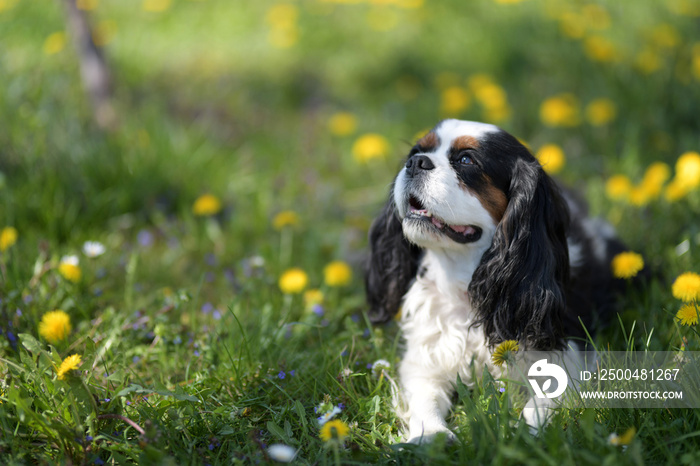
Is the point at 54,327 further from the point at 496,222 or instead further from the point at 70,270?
the point at 496,222

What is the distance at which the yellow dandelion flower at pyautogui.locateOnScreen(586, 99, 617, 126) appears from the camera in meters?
3.71

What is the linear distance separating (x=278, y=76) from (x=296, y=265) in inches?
93.9

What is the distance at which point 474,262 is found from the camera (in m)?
2.16

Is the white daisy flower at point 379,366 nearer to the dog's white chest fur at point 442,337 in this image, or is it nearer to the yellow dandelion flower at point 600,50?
the dog's white chest fur at point 442,337

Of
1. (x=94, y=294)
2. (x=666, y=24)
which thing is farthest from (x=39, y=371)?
(x=666, y=24)

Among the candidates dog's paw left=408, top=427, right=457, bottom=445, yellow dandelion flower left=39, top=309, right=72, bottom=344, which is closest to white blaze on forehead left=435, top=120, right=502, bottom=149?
dog's paw left=408, top=427, right=457, bottom=445

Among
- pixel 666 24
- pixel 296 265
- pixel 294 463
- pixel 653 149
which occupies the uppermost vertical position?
pixel 666 24

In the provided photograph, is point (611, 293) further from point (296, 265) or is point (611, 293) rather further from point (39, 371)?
point (39, 371)

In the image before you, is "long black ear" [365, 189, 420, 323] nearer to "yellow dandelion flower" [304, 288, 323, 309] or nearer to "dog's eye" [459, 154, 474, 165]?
"yellow dandelion flower" [304, 288, 323, 309]

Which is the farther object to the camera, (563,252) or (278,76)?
(278,76)

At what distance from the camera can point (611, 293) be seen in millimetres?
2561

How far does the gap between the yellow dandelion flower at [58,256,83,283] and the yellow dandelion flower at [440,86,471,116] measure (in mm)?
2616

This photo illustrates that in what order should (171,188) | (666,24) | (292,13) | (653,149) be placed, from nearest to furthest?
(171,188) < (653,149) < (666,24) < (292,13)

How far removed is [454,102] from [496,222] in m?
2.08
